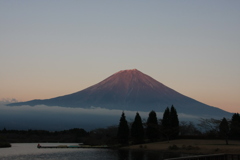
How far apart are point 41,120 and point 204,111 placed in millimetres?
83869

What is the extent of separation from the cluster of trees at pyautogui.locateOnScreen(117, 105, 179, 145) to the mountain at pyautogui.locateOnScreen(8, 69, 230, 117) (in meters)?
65.9

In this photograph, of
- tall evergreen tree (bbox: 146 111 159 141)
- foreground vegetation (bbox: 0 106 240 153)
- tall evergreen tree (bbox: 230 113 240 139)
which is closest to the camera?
foreground vegetation (bbox: 0 106 240 153)

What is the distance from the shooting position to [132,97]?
144m

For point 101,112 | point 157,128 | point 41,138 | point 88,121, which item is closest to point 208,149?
point 157,128

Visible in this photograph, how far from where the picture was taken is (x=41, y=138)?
3848 inches

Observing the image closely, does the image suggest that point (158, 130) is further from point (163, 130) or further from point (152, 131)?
point (152, 131)

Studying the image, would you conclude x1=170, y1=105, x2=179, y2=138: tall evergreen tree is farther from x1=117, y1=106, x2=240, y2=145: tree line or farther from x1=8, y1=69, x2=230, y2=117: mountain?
x1=8, y1=69, x2=230, y2=117: mountain

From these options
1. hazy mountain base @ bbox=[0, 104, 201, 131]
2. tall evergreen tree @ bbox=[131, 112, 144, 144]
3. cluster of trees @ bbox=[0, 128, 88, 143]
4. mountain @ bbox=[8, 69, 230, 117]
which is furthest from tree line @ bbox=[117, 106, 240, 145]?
hazy mountain base @ bbox=[0, 104, 201, 131]

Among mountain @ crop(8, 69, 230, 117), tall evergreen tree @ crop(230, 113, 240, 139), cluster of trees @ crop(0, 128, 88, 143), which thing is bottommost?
cluster of trees @ crop(0, 128, 88, 143)

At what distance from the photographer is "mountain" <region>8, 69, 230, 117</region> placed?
452 ft

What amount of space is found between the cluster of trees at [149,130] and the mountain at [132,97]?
216 feet

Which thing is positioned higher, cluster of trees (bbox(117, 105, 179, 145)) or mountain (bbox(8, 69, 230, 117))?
mountain (bbox(8, 69, 230, 117))

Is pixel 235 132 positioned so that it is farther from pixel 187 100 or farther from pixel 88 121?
pixel 88 121

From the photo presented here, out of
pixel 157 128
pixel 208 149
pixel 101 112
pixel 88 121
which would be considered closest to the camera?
pixel 208 149
